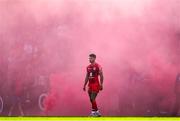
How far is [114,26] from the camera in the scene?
42.8ft

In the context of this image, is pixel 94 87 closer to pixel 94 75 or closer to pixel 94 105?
pixel 94 75

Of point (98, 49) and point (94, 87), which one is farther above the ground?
point (98, 49)

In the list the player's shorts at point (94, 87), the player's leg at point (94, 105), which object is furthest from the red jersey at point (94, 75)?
the player's leg at point (94, 105)

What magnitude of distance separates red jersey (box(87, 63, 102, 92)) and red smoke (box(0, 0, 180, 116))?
0.13 meters

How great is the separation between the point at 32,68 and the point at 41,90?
1.74 feet

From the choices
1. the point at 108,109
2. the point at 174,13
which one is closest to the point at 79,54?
the point at 108,109

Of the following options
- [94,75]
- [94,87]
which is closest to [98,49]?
[94,75]

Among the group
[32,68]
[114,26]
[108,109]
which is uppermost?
[114,26]

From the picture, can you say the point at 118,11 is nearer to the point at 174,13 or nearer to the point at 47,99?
the point at 174,13

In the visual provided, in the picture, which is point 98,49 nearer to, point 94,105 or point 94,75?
point 94,75

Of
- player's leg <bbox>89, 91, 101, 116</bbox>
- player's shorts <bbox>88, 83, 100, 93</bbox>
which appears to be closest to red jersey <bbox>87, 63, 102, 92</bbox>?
player's shorts <bbox>88, 83, 100, 93</bbox>

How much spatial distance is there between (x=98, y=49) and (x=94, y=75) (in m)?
0.58

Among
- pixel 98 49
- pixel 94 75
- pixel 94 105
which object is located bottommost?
pixel 94 105

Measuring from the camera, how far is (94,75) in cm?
1306
